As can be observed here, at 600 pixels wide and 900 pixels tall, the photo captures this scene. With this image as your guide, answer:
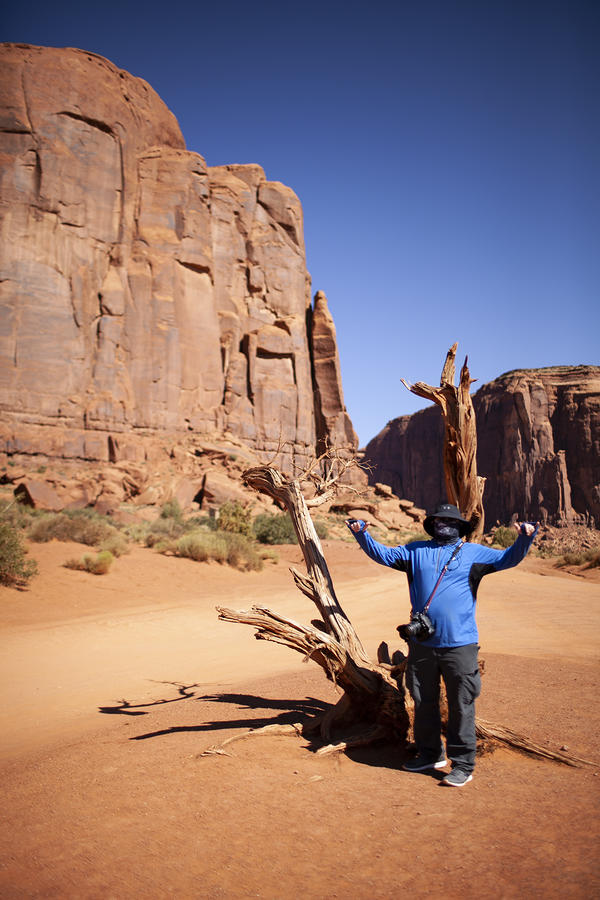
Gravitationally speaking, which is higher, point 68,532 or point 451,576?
point 451,576

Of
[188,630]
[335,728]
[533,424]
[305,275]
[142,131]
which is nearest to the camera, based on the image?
[335,728]

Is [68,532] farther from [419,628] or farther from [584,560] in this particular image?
[584,560]

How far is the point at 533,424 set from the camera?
67.0 metres

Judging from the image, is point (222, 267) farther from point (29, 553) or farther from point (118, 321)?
point (29, 553)

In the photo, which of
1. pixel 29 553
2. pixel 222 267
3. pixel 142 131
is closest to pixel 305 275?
pixel 222 267

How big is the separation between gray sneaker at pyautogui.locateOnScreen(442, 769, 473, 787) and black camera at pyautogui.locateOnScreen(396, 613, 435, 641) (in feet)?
2.79

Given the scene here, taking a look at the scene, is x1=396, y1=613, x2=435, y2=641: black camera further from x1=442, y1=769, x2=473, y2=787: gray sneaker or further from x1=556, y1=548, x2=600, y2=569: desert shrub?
x1=556, y1=548, x2=600, y2=569: desert shrub

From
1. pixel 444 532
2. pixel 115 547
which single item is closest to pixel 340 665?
pixel 444 532

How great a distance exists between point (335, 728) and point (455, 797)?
1.56 meters

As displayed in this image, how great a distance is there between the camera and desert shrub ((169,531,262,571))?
18406 millimetres

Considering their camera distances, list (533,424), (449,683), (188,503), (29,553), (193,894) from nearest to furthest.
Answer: (193,894) → (449,683) → (29,553) → (188,503) → (533,424)

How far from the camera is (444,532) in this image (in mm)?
4258

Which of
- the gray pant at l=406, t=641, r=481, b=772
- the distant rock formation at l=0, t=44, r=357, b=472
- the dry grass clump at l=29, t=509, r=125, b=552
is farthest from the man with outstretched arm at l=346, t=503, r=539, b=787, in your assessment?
the distant rock formation at l=0, t=44, r=357, b=472

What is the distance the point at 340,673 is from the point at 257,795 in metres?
1.42
